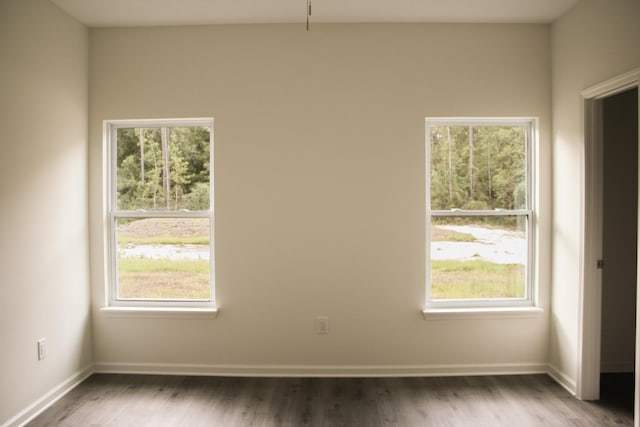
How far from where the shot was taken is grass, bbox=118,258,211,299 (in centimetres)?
345

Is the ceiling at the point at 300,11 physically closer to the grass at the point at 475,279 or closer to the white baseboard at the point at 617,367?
the grass at the point at 475,279

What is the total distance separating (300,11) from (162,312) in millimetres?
2604

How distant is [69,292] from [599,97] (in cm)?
408

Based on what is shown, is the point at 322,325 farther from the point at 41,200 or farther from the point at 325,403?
the point at 41,200

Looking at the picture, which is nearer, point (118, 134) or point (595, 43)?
point (595, 43)

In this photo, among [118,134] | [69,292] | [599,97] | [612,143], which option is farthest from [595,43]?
[69,292]

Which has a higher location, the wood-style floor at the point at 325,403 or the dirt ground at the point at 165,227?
the dirt ground at the point at 165,227

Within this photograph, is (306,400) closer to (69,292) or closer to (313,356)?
(313,356)

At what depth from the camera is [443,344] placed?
3.29 meters

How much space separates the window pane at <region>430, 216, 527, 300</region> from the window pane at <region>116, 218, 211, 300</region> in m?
1.96

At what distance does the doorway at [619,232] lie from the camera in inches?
133

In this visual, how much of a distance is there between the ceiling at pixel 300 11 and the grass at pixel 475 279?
1.96m

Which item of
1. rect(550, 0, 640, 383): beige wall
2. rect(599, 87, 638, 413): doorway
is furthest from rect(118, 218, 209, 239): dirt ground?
rect(599, 87, 638, 413): doorway

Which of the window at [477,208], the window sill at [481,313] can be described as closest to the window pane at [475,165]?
the window at [477,208]
